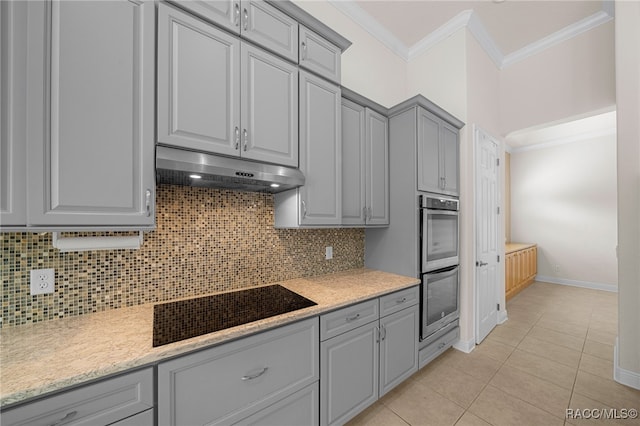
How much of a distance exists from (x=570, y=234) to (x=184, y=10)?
7388 mm

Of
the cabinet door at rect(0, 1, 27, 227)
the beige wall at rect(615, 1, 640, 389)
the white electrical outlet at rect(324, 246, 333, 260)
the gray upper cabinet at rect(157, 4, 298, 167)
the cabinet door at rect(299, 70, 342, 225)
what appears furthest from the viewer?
the white electrical outlet at rect(324, 246, 333, 260)

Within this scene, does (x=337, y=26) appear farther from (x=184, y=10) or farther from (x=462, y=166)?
(x=462, y=166)

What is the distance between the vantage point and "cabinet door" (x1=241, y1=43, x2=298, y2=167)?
4.66 ft

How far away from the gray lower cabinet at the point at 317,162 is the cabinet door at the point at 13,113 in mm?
1234

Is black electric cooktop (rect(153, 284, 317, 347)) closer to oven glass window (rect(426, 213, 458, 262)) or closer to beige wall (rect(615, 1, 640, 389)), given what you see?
oven glass window (rect(426, 213, 458, 262))

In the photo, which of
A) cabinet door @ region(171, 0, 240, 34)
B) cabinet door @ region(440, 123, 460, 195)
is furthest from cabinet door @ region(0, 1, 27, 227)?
cabinet door @ region(440, 123, 460, 195)

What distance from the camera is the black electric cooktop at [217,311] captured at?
43.0 inches

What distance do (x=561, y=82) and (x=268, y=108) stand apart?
11.7 ft

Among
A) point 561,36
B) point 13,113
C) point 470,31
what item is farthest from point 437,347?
point 561,36

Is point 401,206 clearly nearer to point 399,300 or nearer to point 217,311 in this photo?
point 399,300

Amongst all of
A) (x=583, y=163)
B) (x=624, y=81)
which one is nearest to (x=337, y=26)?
(x=624, y=81)

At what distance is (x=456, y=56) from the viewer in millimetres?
2652

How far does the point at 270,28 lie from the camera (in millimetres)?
1512

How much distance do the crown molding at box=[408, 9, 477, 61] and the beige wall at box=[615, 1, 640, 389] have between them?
1165mm
